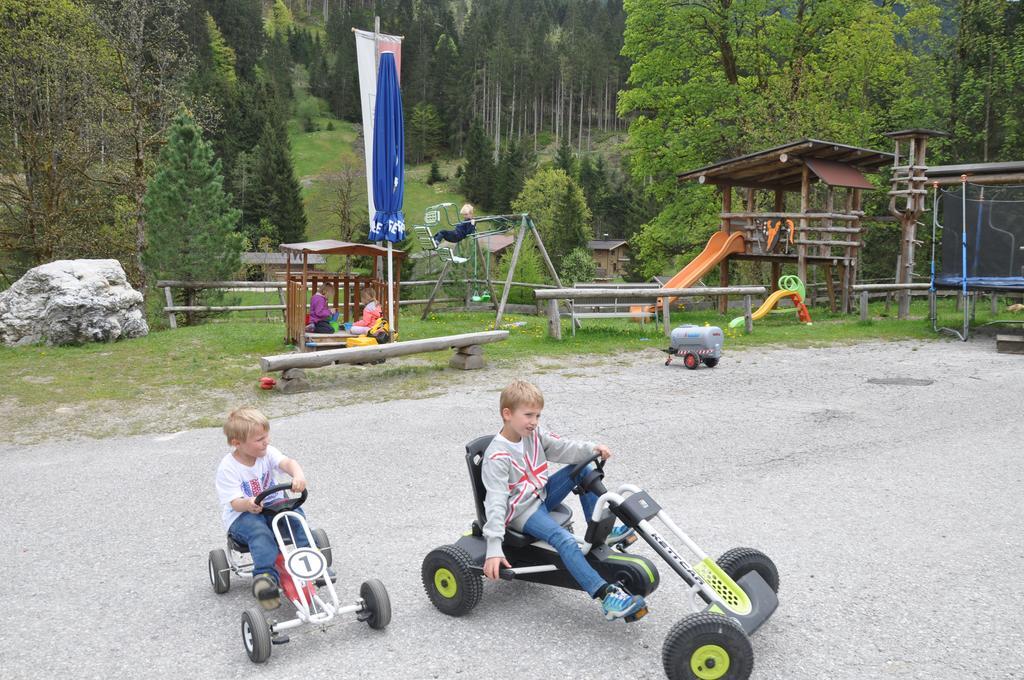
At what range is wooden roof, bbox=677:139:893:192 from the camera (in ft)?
60.8

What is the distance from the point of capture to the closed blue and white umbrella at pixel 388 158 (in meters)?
13.2

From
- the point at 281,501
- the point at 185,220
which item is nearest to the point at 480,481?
the point at 281,501

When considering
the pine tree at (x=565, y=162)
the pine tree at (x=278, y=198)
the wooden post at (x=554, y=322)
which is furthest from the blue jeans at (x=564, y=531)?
the pine tree at (x=565, y=162)

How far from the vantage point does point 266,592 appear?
12.0ft

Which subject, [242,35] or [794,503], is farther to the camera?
[242,35]

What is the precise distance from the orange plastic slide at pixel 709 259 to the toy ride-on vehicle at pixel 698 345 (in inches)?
294

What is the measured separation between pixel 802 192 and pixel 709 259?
9.43ft

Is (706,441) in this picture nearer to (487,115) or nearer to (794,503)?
(794,503)

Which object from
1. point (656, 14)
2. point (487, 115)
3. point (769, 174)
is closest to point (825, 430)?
point (769, 174)

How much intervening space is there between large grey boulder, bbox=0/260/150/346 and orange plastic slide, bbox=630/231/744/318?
11.8 m

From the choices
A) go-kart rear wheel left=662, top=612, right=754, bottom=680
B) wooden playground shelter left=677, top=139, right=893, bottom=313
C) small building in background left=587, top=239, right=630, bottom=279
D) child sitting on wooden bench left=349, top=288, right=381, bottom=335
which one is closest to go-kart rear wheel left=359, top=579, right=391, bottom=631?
go-kart rear wheel left=662, top=612, right=754, bottom=680

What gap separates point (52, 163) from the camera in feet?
70.1

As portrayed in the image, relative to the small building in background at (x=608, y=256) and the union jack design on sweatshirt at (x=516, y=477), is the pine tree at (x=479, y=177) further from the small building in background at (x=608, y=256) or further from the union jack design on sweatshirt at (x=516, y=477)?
the union jack design on sweatshirt at (x=516, y=477)

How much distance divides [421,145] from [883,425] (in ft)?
310
